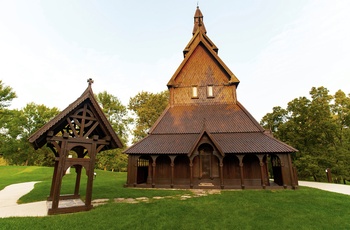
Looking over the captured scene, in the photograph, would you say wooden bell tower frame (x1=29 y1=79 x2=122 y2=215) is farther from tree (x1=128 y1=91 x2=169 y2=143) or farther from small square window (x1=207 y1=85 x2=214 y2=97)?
tree (x1=128 y1=91 x2=169 y2=143)

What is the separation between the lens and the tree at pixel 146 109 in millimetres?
36031

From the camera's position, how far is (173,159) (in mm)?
14609

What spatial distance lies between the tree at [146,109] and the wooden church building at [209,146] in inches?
661

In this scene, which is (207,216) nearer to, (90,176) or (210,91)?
(90,176)

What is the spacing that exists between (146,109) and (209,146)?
75.5 ft

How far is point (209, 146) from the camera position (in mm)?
15047

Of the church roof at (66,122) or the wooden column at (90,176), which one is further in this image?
the wooden column at (90,176)

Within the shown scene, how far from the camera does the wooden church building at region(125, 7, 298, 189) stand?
46.1 feet

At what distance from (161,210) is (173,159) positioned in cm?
685

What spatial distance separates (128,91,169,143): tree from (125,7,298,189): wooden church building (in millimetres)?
16779

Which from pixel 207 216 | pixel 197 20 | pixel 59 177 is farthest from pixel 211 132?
pixel 197 20

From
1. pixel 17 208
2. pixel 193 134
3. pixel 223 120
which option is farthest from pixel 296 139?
pixel 17 208

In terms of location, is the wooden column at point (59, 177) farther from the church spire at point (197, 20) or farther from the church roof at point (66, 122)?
the church spire at point (197, 20)

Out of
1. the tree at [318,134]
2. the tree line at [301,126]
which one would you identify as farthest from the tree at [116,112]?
the tree at [318,134]
